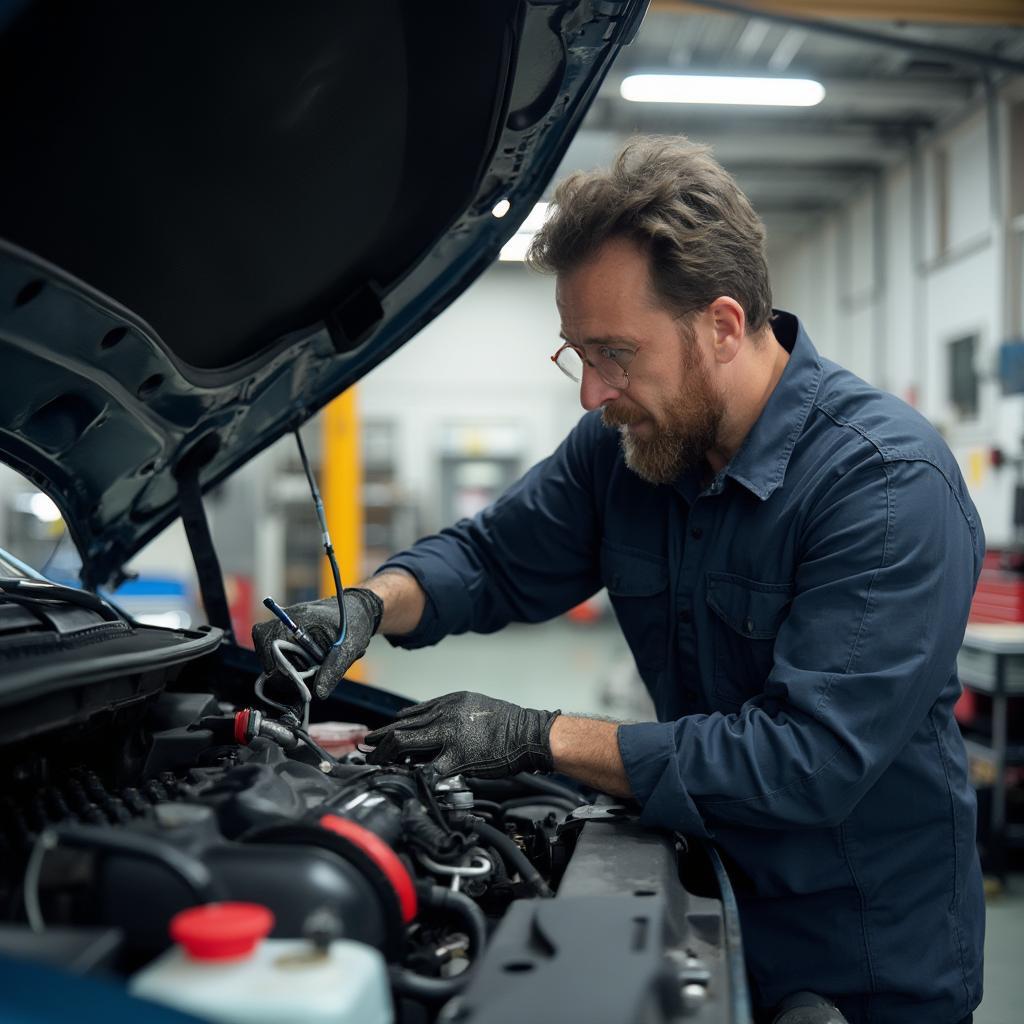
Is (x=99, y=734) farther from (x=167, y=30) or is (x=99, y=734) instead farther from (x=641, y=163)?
(x=641, y=163)

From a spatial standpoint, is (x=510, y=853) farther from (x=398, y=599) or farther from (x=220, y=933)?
(x=398, y=599)

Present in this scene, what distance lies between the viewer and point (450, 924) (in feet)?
3.08

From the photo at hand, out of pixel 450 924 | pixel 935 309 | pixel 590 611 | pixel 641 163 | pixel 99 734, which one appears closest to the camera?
pixel 450 924

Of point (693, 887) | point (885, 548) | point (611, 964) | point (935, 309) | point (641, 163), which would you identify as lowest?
point (693, 887)

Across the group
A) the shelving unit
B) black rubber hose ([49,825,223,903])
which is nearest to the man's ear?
black rubber hose ([49,825,223,903])

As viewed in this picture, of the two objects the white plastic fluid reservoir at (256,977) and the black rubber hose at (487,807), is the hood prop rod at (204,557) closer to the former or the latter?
the black rubber hose at (487,807)

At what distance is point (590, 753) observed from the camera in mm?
1228

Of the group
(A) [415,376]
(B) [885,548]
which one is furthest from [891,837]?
(A) [415,376]

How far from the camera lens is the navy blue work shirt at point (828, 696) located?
1165mm

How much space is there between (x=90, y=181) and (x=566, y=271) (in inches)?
24.6

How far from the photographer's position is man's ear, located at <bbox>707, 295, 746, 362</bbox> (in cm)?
143

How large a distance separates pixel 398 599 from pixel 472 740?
47 centimetres

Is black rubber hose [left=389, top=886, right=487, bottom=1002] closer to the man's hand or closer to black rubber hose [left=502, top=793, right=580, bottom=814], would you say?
the man's hand

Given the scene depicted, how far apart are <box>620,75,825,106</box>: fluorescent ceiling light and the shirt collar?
4567 mm
